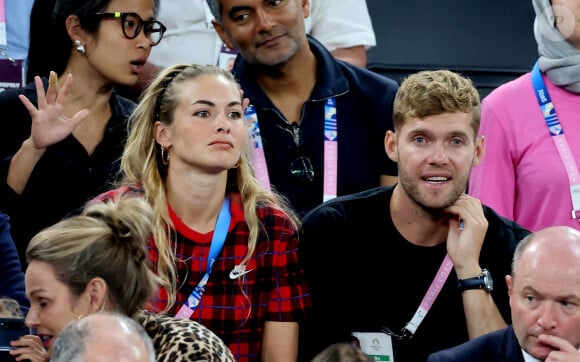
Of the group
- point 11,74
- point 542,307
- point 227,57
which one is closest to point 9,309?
point 11,74

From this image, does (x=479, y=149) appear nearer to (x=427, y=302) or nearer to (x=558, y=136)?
(x=558, y=136)

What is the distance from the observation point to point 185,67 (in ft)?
15.0

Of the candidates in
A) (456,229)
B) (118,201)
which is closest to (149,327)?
(118,201)

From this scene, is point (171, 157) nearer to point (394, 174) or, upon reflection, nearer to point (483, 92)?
point (394, 174)

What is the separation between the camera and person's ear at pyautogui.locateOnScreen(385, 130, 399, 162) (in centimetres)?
448

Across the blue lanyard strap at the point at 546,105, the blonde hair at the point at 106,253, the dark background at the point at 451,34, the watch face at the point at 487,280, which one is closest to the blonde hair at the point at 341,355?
the blonde hair at the point at 106,253

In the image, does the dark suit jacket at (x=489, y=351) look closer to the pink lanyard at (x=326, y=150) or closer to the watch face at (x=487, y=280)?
the watch face at (x=487, y=280)

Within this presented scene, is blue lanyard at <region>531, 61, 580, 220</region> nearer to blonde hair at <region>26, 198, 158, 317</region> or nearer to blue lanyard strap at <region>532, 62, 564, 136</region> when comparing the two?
blue lanyard strap at <region>532, 62, 564, 136</region>

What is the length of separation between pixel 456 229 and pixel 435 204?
12 centimetres

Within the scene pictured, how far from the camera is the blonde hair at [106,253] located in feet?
12.4

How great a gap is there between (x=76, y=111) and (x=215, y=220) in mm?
778

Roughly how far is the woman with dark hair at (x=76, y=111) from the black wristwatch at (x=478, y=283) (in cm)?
136

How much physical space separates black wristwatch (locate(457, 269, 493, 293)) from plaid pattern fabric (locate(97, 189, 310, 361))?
0.53 metres

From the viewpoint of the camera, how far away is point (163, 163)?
14.7 feet
